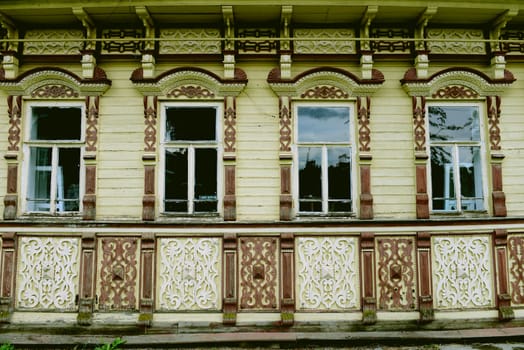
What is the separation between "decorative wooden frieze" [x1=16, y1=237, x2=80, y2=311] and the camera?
629 centimetres

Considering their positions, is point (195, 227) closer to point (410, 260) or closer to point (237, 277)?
point (237, 277)

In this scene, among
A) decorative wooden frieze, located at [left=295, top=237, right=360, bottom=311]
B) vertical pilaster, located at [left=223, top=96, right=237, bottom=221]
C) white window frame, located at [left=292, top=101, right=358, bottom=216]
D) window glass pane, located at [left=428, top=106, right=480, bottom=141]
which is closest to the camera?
decorative wooden frieze, located at [left=295, top=237, right=360, bottom=311]

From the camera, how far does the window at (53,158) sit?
658 centimetres

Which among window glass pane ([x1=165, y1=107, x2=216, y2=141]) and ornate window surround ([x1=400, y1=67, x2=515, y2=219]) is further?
window glass pane ([x1=165, y1=107, x2=216, y2=141])

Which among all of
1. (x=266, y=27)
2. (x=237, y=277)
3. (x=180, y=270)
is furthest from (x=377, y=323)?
(x=266, y=27)

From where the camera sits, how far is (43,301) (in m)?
6.28

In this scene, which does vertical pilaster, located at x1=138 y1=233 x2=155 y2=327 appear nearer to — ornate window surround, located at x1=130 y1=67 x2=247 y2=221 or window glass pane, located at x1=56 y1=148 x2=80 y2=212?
ornate window surround, located at x1=130 y1=67 x2=247 y2=221

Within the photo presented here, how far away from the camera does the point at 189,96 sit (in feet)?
21.6

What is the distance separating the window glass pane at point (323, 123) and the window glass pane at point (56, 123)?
133 inches

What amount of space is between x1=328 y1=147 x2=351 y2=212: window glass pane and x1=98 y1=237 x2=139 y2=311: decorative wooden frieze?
297 cm

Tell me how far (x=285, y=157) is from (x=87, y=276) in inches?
131

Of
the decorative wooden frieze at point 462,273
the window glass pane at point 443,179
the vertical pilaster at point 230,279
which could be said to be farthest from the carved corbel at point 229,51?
the decorative wooden frieze at point 462,273

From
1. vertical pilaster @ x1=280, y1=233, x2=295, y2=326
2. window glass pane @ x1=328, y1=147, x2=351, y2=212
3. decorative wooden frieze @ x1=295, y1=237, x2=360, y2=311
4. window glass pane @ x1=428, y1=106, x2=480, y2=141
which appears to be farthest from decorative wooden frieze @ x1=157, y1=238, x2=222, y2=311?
window glass pane @ x1=428, y1=106, x2=480, y2=141

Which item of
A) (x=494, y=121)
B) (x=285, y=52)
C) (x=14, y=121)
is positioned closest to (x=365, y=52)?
(x=285, y=52)
